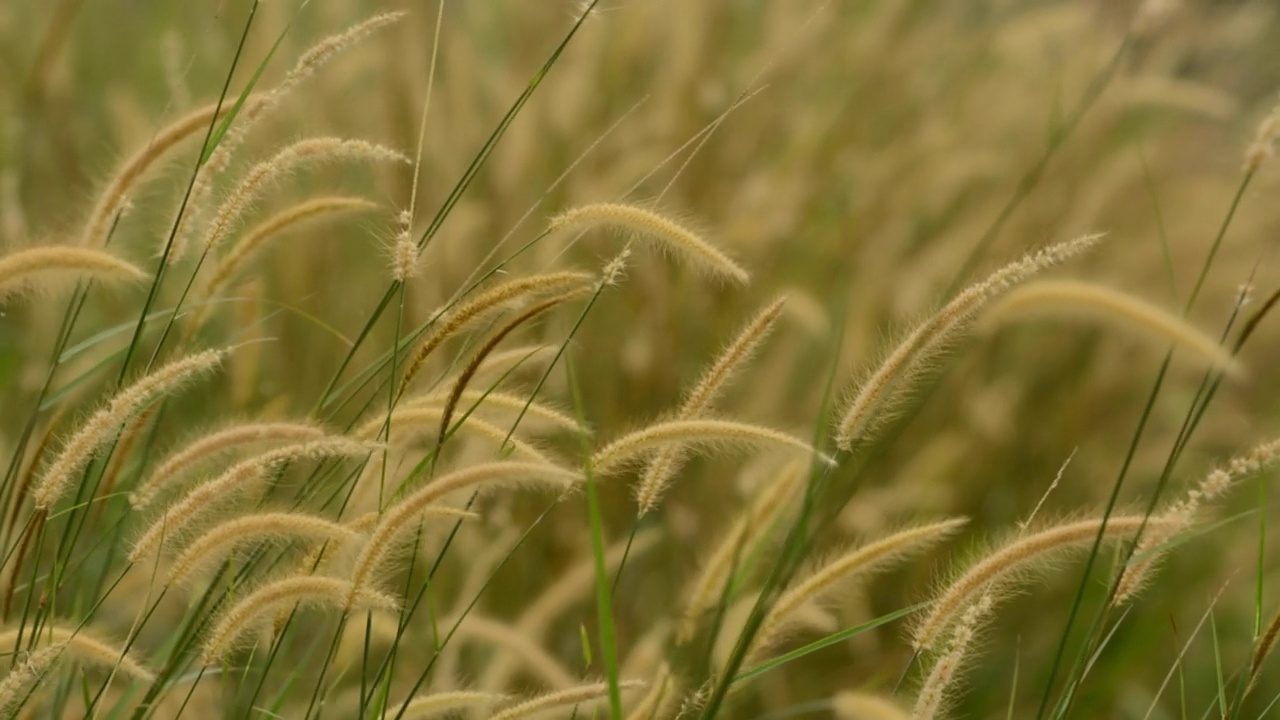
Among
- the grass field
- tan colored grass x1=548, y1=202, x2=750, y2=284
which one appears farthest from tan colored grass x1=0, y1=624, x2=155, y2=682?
tan colored grass x1=548, y1=202, x2=750, y2=284

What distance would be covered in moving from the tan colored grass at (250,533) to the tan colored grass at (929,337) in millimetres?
330

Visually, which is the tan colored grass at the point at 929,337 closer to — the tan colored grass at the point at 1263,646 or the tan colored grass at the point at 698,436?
the tan colored grass at the point at 698,436

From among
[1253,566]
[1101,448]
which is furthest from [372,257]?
[1253,566]

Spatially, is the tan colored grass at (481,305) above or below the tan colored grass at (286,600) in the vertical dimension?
above

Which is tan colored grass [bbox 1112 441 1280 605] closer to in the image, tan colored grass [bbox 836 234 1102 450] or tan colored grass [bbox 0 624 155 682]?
tan colored grass [bbox 836 234 1102 450]

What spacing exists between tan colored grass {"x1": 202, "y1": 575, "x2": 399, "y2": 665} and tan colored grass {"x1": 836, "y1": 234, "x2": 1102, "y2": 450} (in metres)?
0.32

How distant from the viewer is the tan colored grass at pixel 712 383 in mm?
853

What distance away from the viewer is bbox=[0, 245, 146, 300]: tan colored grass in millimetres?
880

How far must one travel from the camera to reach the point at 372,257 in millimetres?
2402

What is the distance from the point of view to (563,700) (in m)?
0.81

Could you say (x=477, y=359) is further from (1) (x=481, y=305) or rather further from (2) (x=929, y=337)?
(2) (x=929, y=337)

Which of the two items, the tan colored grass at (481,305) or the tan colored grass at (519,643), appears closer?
the tan colored grass at (481,305)

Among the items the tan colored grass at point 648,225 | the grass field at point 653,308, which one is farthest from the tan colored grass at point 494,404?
the tan colored grass at point 648,225

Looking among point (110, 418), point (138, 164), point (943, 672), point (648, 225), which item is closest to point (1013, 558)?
point (943, 672)
